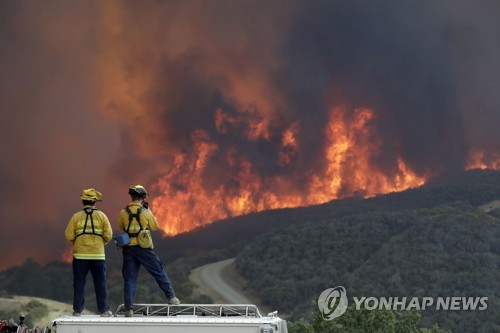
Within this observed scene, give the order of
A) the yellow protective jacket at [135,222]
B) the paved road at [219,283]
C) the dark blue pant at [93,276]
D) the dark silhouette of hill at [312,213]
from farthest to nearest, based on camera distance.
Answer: the dark silhouette of hill at [312,213] < the paved road at [219,283] < the yellow protective jacket at [135,222] < the dark blue pant at [93,276]

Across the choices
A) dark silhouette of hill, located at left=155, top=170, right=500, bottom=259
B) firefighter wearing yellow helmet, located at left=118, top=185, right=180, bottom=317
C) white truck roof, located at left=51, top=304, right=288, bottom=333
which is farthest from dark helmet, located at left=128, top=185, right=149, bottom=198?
dark silhouette of hill, located at left=155, top=170, right=500, bottom=259

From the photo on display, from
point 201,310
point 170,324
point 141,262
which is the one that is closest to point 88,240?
point 141,262

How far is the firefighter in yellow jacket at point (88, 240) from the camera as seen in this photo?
53.6 ft

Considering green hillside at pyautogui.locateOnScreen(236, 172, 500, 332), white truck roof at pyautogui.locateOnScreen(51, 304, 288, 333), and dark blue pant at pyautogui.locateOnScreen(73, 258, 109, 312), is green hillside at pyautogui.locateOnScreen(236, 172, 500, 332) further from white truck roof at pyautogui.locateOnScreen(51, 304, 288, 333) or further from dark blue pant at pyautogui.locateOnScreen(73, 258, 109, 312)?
white truck roof at pyautogui.locateOnScreen(51, 304, 288, 333)

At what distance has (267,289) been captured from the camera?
117375 millimetres

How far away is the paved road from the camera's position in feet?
381

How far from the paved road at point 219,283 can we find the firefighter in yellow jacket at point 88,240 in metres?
97.3

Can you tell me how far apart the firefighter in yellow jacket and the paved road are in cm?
9727

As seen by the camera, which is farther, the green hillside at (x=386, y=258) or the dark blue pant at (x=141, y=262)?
the green hillside at (x=386, y=258)

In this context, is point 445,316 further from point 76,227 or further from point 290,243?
point 76,227

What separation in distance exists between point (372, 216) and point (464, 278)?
31.7 m

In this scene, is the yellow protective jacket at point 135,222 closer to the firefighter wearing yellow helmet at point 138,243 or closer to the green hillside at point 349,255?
the firefighter wearing yellow helmet at point 138,243

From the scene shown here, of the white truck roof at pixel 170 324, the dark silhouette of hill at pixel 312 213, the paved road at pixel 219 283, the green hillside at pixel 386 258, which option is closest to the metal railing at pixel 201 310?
the white truck roof at pixel 170 324

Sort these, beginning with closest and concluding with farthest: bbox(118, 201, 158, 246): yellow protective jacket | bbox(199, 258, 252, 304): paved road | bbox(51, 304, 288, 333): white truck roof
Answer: bbox(51, 304, 288, 333): white truck roof
bbox(118, 201, 158, 246): yellow protective jacket
bbox(199, 258, 252, 304): paved road
